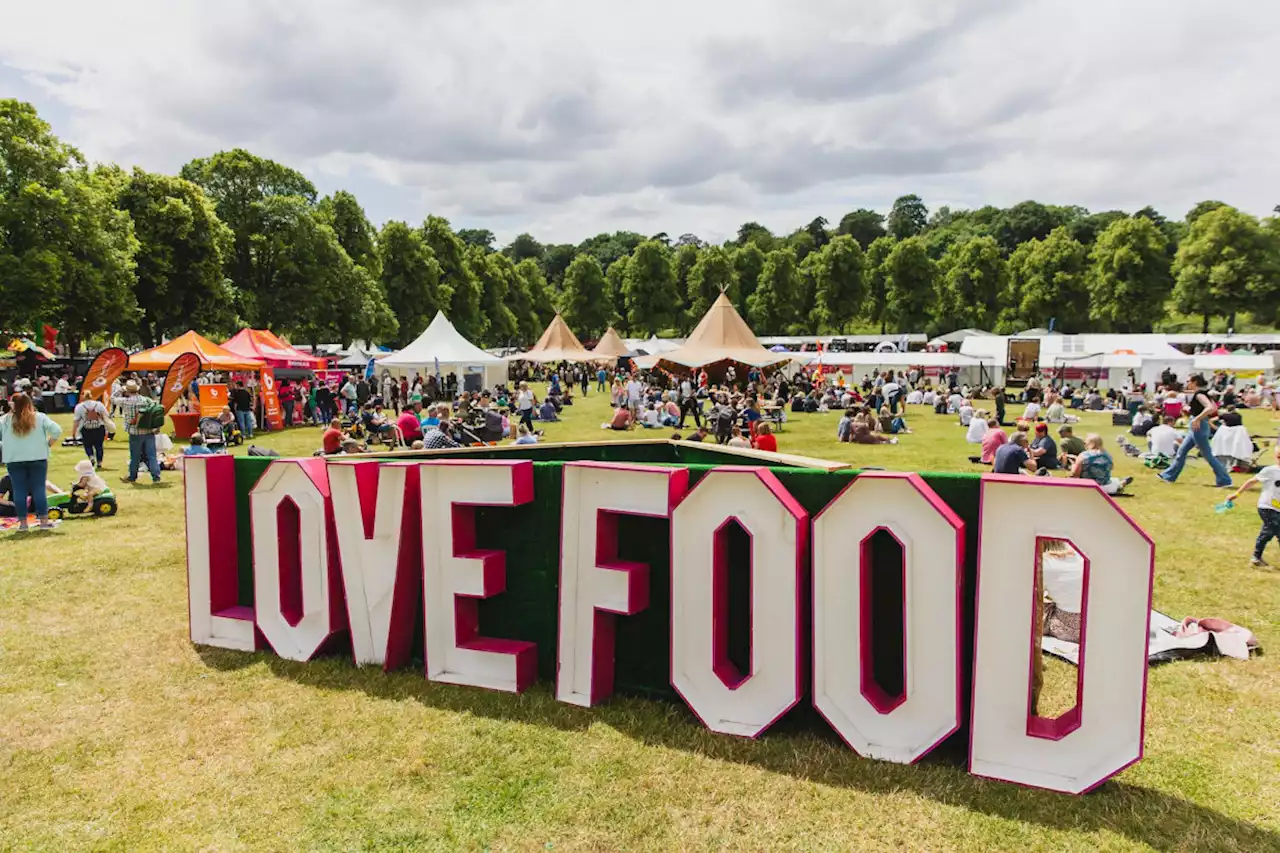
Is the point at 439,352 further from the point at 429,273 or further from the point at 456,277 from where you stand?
the point at 456,277

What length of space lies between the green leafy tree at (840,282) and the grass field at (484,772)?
6422 centimetres

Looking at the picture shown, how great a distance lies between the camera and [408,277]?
173ft

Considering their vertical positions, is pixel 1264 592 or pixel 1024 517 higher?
pixel 1024 517

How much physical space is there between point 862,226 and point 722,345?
346 feet

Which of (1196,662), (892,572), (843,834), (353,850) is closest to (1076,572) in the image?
(1196,662)

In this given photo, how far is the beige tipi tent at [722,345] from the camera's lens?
2816 cm

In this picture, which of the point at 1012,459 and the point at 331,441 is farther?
the point at 331,441

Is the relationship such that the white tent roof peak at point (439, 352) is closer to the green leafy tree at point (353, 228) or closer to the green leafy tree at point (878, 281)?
the green leafy tree at point (353, 228)

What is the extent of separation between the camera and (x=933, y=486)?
13.8 feet

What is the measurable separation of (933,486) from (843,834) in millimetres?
1778

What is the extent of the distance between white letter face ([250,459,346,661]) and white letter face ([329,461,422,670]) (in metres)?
0.16

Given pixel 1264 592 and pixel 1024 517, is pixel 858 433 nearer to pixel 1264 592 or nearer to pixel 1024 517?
pixel 1264 592

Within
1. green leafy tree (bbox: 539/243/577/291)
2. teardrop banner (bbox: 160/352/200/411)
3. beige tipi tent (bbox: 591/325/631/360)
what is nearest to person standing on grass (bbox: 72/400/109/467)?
teardrop banner (bbox: 160/352/200/411)

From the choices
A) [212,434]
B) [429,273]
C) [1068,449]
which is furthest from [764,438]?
[429,273]
